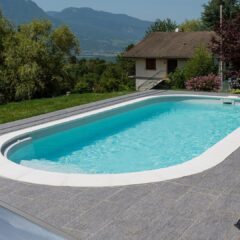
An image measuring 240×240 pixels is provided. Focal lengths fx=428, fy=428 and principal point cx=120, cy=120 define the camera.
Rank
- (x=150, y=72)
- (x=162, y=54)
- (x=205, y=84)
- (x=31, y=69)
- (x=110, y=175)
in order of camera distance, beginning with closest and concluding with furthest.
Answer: (x=110, y=175)
(x=205, y=84)
(x=31, y=69)
(x=162, y=54)
(x=150, y=72)

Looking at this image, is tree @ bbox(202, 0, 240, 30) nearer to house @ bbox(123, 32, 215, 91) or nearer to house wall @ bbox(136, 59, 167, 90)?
house @ bbox(123, 32, 215, 91)

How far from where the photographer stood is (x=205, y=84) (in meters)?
17.5

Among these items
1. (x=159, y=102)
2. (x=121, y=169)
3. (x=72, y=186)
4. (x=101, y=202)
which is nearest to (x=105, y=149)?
(x=121, y=169)

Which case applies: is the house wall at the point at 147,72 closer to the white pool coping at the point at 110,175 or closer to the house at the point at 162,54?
the house at the point at 162,54

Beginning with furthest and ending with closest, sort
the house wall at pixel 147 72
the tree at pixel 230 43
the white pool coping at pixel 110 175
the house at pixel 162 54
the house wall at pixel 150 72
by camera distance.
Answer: the house wall at pixel 147 72 < the house wall at pixel 150 72 < the house at pixel 162 54 < the tree at pixel 230 43 < the white pool coping at pixel 110 175

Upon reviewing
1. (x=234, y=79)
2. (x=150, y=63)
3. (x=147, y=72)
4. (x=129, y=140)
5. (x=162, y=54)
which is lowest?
(x=129, y=140)

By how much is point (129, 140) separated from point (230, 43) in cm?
699

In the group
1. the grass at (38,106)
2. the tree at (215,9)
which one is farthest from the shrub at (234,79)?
the tree at (215,9)

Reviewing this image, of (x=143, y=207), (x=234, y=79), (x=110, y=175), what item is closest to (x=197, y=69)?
(x=234, y=79)

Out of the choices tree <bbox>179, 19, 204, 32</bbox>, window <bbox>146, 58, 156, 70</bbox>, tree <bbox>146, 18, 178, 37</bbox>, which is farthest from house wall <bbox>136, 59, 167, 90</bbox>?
tree <bbox>179, 19, 204, 32</bbox>

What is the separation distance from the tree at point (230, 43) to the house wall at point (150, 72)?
53.7 feet

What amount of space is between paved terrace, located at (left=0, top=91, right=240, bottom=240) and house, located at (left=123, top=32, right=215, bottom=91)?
87.2ft

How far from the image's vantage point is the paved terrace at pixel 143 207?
443cm

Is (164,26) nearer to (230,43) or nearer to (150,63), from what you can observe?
(150,63)
